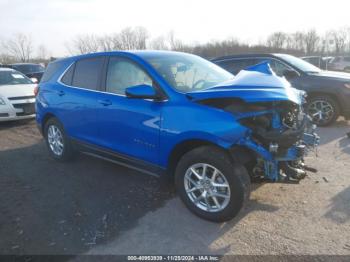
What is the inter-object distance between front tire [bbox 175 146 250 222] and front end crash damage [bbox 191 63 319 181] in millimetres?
186

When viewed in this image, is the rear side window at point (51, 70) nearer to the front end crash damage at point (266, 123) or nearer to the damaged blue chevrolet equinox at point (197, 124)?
the damaged blue chevrolet equinox at point (197, 124)

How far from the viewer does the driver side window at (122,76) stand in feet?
12.7

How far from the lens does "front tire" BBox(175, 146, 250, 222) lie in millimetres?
3086

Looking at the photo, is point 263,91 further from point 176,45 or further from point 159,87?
point 176,45

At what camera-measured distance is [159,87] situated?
11.7 feet

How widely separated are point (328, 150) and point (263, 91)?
10.2 ft

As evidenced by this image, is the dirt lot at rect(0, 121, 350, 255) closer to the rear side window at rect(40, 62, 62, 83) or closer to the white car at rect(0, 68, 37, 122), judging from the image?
the rear side window at rect(40, 62, 62, 83)

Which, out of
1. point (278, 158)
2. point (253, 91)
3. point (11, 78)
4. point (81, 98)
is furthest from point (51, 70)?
point (11, 78)

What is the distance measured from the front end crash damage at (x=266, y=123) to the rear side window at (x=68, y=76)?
259cm

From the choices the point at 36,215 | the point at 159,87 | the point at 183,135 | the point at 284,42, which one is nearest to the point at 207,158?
the point at 183,135

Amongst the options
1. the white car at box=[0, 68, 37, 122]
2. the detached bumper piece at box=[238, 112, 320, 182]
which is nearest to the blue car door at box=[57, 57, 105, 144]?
the detached bumper piece at box=[238, 112, 320, 182]

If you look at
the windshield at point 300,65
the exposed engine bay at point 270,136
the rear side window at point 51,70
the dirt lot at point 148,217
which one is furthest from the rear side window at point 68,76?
the windshield at point 300,65

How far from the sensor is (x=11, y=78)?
9.55 metres

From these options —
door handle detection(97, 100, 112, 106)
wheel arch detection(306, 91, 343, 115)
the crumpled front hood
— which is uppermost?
the crumpled front hood
